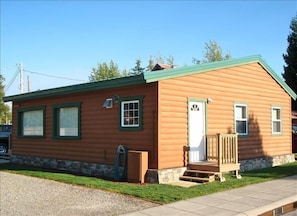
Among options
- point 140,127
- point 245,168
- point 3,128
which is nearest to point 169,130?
point 140,127

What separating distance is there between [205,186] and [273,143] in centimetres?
709

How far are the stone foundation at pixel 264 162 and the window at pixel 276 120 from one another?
44.9 inches

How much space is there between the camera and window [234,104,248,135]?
13683 millimetres

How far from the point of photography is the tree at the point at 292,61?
3006cm

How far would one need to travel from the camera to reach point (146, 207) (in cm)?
761

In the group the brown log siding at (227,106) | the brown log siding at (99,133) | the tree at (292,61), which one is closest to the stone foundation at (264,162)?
the brown log siding at (227,106)

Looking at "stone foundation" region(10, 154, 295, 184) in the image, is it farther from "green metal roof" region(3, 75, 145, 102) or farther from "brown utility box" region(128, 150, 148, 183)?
"green metal roof" region(3, 75, 145, 102)

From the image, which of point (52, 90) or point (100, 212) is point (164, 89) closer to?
point (100, 212)

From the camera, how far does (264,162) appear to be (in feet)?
48.5

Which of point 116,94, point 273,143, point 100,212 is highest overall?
point 116,94

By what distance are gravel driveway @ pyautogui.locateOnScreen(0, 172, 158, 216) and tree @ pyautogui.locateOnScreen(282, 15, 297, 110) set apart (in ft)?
80.5

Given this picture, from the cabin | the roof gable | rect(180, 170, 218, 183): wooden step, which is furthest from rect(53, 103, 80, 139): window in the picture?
rect(180, 170, 218, 183): wooden step

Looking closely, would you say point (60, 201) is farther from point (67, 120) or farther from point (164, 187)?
point (67, 120)

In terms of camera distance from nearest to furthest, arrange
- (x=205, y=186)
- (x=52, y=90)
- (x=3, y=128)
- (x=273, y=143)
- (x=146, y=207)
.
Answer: (x=146, y=207) < (x=205, y=186) < (x=52, y=90) < (x=273, y=143) < (x=3, y=128)
